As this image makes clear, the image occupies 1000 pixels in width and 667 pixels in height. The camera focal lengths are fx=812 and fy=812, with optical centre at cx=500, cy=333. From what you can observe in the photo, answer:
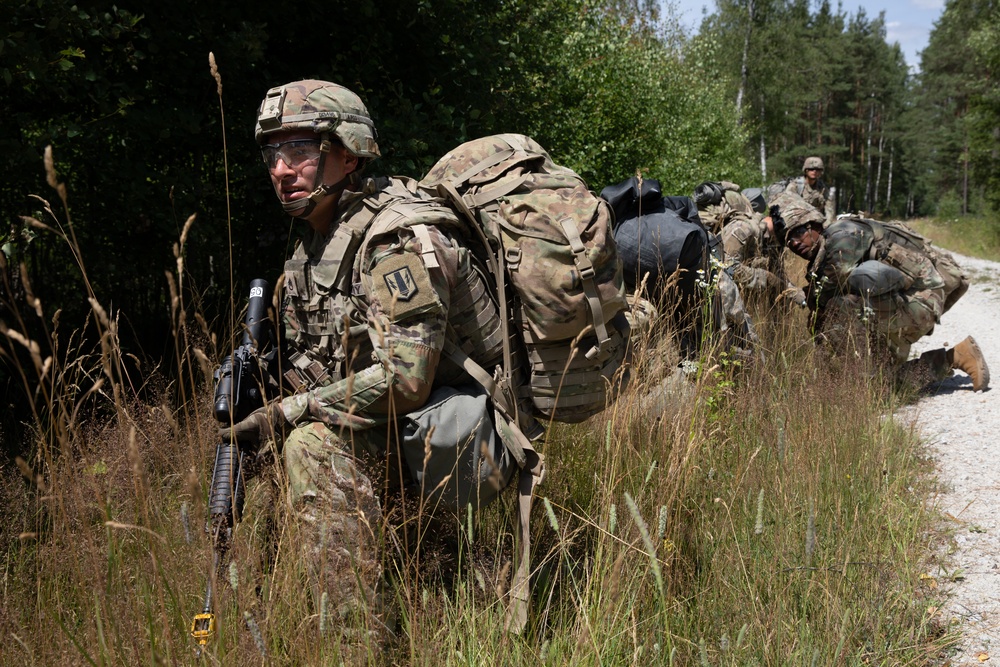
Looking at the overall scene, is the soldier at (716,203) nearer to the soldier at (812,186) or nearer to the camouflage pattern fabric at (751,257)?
the camouflage pattern fabric at (751,257)

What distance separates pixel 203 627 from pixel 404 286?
3.44ft

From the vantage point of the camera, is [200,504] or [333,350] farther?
[333,350]

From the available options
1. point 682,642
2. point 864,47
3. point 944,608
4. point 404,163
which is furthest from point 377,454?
point 864,47

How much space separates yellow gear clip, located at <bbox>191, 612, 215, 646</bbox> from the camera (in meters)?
1.81

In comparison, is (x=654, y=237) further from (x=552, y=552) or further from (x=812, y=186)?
(x=812, y=186)

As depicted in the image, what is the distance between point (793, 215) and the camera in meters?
6.97

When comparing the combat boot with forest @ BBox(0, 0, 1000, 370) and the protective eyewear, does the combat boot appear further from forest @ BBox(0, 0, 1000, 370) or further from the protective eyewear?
the protective eyewear

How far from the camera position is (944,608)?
321 centimetres

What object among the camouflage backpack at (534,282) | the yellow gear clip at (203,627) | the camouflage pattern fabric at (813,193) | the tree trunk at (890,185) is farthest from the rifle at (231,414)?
the tree trunk at (890,185)

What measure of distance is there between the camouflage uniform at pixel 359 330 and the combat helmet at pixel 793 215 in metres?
4.91

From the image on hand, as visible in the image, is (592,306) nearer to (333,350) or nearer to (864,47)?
(333,350)

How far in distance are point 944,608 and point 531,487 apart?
184 centimetres

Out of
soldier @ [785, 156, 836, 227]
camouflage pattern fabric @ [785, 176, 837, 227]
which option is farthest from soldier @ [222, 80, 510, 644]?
soldier @ [785, 156, 836, 227]

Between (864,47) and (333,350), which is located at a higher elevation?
(864,47)
